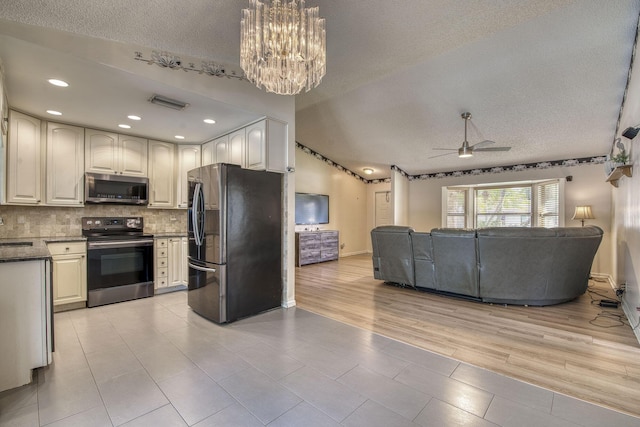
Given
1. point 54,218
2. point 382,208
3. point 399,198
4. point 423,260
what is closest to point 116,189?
point 54,218

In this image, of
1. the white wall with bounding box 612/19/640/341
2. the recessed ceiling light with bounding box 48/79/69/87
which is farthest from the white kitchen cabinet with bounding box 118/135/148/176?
the white wall with bounding box 612/19/640/341

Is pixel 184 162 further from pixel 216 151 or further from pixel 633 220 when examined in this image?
pixel 633 220

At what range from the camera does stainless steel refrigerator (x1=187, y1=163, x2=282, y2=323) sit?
3.10 meters

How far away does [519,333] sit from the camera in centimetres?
290

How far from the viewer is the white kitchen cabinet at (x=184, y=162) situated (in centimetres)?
464

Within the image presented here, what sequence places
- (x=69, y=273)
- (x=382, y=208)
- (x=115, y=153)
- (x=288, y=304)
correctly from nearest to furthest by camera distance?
(x=69, y=273) < (x=288, y=304) < (x=115, y=153) < (x=382, y=208)

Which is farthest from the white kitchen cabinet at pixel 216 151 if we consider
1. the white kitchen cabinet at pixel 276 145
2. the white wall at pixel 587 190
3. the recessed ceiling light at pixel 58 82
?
the white wall at pixel 587 190

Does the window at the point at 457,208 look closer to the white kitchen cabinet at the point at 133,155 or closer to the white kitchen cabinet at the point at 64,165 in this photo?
the white kitchen cabinet at the point at 133,155

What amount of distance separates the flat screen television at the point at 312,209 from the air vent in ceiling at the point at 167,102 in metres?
4.11

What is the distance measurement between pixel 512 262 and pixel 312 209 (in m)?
4.64

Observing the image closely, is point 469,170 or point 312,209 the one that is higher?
point 469,170

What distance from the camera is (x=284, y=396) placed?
188 cm

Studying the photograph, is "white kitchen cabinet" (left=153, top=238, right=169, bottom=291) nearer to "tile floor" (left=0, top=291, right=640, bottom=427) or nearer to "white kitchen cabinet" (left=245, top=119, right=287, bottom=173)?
"tile floor" (left=0, top=291, right=640, bottom=427)

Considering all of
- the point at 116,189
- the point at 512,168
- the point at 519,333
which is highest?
the point at 512,168
